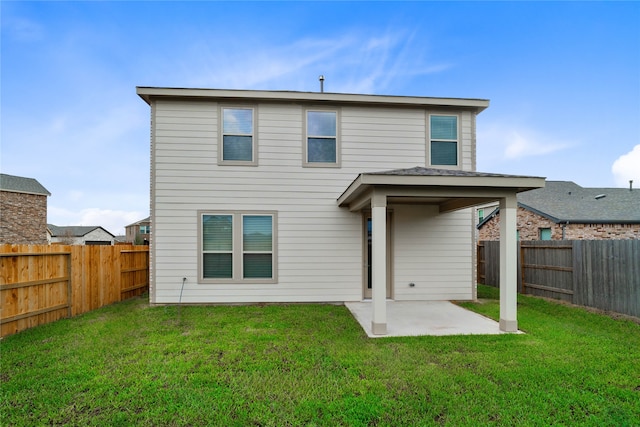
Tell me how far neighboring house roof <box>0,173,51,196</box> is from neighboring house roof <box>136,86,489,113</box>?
906 inches

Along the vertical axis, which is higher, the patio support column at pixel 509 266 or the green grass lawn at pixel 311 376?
the patio support column at pixel 509 266

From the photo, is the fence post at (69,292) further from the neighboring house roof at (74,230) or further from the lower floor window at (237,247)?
the neighboring house roof at (74,230)

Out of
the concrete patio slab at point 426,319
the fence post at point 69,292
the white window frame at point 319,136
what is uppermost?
the white window frame at point 319,136

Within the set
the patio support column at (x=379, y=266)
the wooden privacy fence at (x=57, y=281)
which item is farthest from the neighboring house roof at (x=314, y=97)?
the wooden privacy fence at (x=57, y=281)

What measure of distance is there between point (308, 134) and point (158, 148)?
3486 mm

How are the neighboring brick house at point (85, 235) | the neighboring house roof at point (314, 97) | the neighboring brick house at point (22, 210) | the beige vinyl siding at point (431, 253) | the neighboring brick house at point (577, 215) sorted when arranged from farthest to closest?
1. the neighboring brick house at point (85, 235)
2. the neighboring brick house at point (22, 210)
3. the neighboring brick house at point (577, 215)
4. the beige vinyl siding at point (431, 253)
5. the neighboring house roof at point (314, 97)

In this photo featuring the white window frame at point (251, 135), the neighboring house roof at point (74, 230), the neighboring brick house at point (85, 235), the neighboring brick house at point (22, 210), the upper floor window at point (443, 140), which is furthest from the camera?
the neighboring house roof at point (74, 230)

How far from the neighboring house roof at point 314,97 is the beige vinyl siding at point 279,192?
21 centimetres

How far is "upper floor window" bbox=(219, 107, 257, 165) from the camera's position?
23.3 feet

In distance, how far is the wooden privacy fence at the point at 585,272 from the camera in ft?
19.3

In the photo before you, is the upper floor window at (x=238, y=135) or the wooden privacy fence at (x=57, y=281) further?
the upper floor window at (x=238, y=135)

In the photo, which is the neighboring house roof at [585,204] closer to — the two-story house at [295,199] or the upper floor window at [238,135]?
the two-story house at [295,199]

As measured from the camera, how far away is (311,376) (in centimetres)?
328

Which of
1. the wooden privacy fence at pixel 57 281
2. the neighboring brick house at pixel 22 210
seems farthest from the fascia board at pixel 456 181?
the neighboring brick house at pixel 22 210
